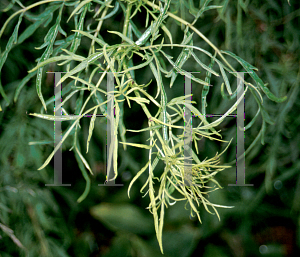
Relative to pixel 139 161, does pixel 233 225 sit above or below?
below

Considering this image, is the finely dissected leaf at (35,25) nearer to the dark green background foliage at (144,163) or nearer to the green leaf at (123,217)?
the dark green background foliage at (144,163)

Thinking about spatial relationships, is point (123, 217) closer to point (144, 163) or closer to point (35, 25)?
point (144, 163)

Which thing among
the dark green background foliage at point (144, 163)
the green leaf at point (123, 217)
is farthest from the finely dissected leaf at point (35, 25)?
the green leaf at point (123, 217)

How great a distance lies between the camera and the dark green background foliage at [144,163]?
0.35 metres

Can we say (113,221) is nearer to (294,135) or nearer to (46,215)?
(46,215)

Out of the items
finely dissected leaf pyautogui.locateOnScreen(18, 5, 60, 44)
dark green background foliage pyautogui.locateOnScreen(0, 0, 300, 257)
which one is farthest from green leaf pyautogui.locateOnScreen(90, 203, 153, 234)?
finely dissected leaf pyautogui.locateOnScreen(18, 5, 60, 44)

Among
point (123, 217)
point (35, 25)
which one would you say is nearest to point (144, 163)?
point (123, 217)

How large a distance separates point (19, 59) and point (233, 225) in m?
0.45

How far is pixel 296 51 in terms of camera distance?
0.37 m

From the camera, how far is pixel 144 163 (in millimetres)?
392

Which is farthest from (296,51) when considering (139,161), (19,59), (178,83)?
(19,59)

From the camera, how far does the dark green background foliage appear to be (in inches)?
14.0

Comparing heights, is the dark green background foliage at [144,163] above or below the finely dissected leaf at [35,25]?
below

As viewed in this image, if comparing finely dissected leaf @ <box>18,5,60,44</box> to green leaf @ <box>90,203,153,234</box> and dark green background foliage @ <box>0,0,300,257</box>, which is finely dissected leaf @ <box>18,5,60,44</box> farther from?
green leaf @ <box>90,203,153,234</box>
